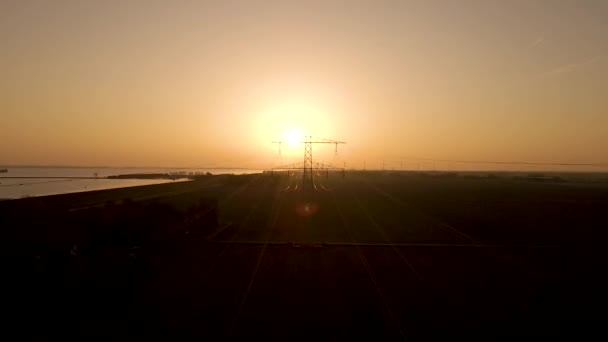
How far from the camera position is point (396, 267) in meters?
24.0

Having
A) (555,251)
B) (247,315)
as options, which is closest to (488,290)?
(247,315)

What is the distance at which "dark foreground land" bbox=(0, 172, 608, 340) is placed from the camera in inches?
580

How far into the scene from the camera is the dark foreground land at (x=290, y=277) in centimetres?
Answer: 1473

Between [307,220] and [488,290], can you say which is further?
[307,220]

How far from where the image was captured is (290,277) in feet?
70.2

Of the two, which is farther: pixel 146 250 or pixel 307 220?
pixel 307 220

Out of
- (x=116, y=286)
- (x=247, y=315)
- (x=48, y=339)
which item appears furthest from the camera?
(x=116, y=286)

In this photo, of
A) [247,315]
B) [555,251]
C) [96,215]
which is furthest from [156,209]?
[555,251]

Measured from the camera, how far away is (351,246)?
3011 centimetres

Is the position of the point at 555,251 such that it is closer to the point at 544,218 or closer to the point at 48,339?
the point at 544,218

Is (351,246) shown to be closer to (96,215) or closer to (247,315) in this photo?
(247,315)

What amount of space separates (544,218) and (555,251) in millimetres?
20507

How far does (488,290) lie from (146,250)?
18.7 metres

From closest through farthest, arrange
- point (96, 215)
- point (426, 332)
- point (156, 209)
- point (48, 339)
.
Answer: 1. point (48, 339)
2. point (426, 332)
3. point (96, 215)
4. point (156, 209)
